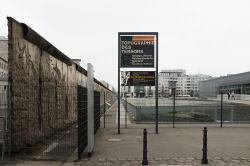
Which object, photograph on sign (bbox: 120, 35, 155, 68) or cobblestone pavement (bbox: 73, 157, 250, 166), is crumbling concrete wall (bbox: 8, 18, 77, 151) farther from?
photograph on sign (bbox: 120, 35, 155, 68)

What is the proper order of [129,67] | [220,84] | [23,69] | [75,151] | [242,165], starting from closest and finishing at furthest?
1. [242,165]
2. [23,69]
3. [75,151]
4. [129,67]
5. [220,84]

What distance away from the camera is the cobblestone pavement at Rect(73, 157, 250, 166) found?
917cm

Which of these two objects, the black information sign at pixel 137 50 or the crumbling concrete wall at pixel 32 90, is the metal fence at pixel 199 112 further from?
the crumbling concrete wall at pixel 32 90

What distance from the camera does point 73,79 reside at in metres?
20.1

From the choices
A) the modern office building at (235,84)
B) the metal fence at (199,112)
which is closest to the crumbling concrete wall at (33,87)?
the metal fence at (199,112)

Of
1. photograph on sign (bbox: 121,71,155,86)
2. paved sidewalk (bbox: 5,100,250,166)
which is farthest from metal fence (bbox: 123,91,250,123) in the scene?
paved sidewalk (bbox: 5,100,250,166)

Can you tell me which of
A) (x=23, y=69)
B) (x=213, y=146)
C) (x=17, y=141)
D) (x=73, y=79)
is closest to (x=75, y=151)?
(x=17, y=141)

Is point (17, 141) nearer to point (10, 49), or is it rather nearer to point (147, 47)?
point (10, 49)

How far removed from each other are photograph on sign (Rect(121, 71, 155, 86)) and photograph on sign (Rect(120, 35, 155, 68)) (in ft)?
1.71

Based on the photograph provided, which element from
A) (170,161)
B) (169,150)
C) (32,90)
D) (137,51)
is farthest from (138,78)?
(170,161)

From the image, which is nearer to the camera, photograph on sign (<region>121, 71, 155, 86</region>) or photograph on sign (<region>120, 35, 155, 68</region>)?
photograph on sign (<region>120, 35, 155, 68</region>)

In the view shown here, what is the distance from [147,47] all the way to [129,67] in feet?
3.77

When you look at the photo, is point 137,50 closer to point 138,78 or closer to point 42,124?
point 138,78

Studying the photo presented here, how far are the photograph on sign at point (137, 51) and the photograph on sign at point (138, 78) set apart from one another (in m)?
0.52
